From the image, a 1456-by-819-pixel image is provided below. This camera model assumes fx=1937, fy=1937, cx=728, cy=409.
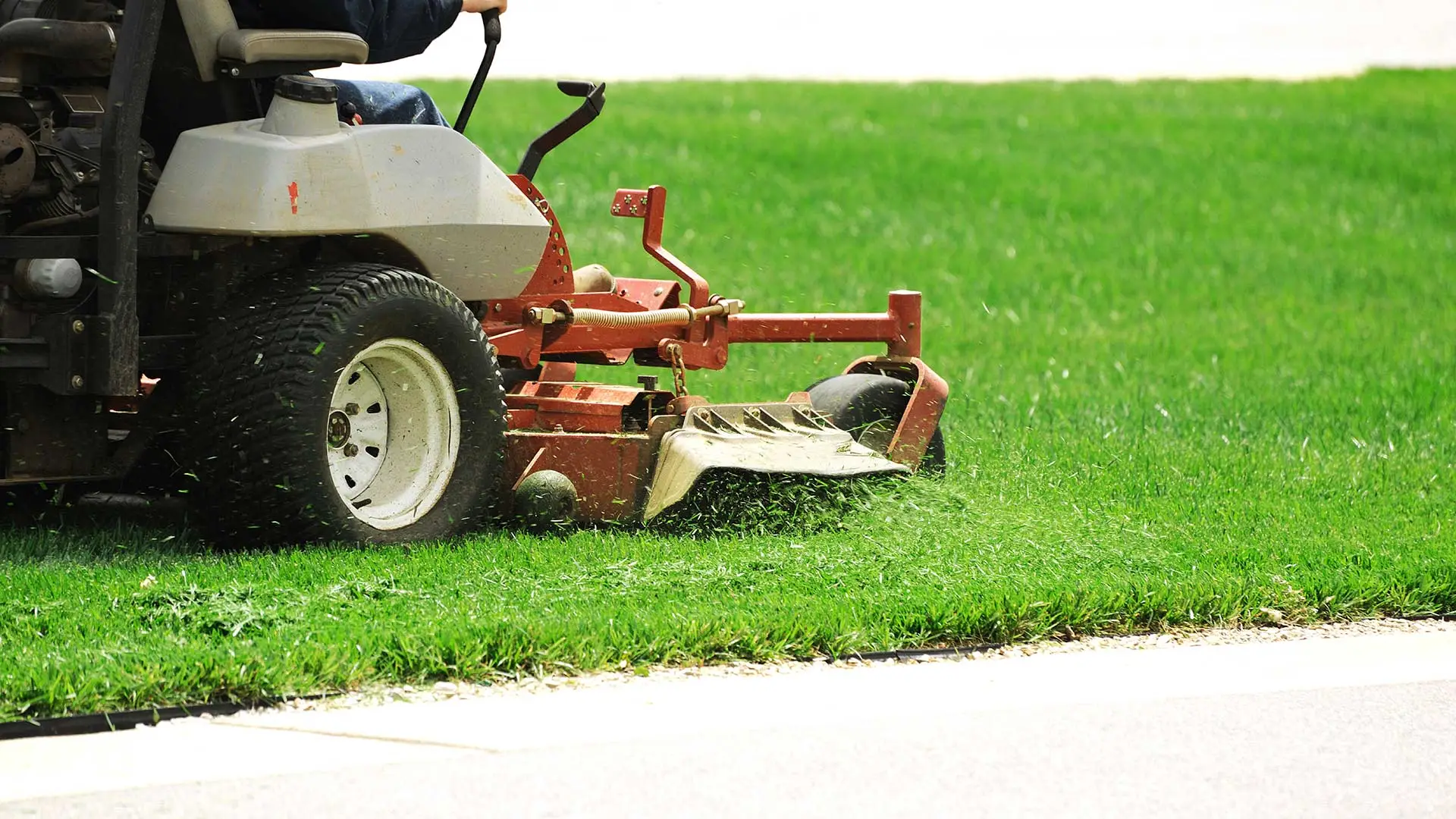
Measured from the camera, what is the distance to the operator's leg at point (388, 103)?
6.18m

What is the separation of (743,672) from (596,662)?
37 centimetres

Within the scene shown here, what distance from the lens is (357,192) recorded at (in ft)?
18.5

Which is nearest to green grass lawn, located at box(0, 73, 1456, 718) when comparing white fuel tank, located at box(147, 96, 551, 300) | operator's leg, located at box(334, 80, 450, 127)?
white fuel tank, located at box(147, 96, 551, 300)

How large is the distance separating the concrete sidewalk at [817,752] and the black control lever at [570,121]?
271 centimetres

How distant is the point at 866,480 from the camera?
20.9 ft

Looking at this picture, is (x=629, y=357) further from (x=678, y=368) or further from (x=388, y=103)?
(x=388, y=103)

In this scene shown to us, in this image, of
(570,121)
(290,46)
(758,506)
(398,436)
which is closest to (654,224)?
(570,121)

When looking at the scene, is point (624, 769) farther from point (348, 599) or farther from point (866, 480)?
point (866, 480)

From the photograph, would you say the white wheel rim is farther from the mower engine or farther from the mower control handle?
the mower control handle

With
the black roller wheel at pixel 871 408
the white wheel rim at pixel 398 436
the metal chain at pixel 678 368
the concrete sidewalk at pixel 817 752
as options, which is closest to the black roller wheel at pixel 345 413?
the white wheel rim at pixel 398 436

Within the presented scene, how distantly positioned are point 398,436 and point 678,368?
A: 120 cm

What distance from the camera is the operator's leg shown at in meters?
6.18

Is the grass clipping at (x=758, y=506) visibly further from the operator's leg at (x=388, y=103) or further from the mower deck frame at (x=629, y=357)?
the operator's leg at (x=388, y=103)

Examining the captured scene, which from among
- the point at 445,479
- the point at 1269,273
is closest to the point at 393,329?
the point at 445,479
